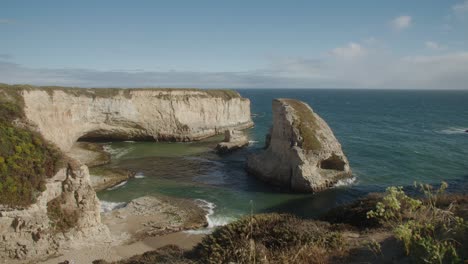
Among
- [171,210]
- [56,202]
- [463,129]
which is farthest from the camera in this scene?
[463,129]

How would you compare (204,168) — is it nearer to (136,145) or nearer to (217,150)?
(217,150)

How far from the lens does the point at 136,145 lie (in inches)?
1973

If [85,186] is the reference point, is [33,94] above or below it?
above

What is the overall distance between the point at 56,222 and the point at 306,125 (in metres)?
24.0

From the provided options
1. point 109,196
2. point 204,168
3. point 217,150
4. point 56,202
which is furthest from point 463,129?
point 56,202

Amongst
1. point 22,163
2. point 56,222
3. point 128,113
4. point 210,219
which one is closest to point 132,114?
point 128,113

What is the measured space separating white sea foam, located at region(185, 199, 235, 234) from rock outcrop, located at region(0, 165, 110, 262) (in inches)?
237

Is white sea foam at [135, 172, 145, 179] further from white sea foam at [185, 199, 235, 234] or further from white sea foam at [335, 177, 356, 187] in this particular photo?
white sea foam at [335, 177, 356, 187]

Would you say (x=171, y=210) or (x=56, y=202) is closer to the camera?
(x=56, y=202)

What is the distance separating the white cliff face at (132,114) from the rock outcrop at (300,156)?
2166 cm

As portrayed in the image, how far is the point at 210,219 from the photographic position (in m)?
24.7

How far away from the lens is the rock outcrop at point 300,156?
31297mm

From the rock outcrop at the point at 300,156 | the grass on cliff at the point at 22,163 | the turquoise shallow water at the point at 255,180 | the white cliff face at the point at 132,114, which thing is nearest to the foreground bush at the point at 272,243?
the grass on cliff at the point at 22,163

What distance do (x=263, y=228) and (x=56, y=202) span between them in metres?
13.2
